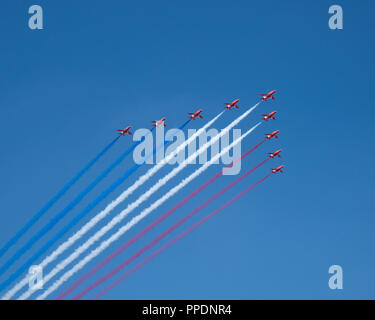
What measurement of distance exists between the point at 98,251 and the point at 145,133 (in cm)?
1462

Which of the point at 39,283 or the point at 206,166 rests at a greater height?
the point at 206,166

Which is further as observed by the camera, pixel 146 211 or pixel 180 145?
pixel 180 145

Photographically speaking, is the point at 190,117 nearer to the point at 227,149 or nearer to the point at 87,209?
the point at 227,149

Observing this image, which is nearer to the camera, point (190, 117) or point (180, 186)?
point (180, 186)

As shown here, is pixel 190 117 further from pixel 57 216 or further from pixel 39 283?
pixel 39 283

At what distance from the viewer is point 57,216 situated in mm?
73125

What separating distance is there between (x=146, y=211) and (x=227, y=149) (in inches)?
454

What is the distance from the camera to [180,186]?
76062 mm

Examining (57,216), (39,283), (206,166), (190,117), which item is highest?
(190,117)
